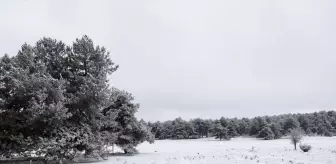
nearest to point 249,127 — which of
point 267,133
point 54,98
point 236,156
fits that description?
point 267,133

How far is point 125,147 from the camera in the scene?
43812mm

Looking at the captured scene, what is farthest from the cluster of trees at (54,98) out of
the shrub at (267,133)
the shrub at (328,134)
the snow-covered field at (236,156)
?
the shrub at (328,134)

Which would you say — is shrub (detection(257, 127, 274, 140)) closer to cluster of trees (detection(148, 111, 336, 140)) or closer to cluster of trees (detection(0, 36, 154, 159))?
cluster of trees (detection(148, 111, 336, 140))

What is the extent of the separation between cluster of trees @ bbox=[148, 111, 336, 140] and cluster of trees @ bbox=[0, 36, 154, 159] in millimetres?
93096

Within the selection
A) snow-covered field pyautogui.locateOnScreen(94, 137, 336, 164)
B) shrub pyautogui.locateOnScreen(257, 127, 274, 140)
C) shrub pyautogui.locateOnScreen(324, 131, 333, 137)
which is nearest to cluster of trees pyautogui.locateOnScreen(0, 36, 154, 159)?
snow-covered field pyautogui.locateOnScreen(94, 137, 336, 164)

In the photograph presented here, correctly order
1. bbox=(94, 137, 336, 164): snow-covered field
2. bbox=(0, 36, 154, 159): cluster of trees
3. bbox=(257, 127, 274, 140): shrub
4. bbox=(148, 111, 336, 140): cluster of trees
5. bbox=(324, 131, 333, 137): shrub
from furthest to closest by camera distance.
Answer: bbox=(324, 131, 333, 137): shrub
bbox=(148, 111, 336, 140): cluster of trees
bbox=(257, 127, 274, 140): shrub
bbox=(94, 137, 336, 164): snow-covered field
bbox=(0, 36, 154, 159): cluster of trees

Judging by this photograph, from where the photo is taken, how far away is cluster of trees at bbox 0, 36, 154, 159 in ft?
89.4

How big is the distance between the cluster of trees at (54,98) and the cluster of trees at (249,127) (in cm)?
9310

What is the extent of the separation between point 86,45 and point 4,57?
29.5ft

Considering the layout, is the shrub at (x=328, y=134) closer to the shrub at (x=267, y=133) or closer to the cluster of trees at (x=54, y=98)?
the shrub at (x=267, y=133)

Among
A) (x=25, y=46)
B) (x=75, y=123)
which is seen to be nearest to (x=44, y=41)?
(x=25, y=46)

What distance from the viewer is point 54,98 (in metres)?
28.2

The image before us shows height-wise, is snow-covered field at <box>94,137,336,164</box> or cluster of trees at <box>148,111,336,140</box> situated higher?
cluster of trees at <box>148,111,336,140</box>

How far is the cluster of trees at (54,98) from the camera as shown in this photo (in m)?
27.2
